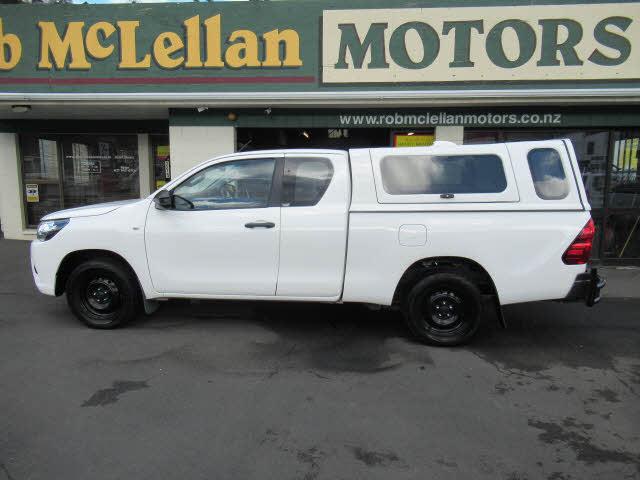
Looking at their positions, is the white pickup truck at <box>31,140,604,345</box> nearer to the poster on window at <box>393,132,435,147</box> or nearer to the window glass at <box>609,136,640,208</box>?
the poster on window at <box>393,132,435,147</box>

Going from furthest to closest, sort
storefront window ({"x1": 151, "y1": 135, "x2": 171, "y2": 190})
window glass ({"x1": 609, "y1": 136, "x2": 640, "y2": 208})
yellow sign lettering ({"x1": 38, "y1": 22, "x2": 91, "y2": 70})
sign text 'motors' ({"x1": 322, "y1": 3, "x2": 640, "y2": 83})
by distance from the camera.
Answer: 1. storefront window ({"x1": 151, "y1": 135, "x2": 171, "y2": 190})
2. yellow sign lettering ({"x1": 38, "y1": 22, "x2": 91, "y2": 70})
3. window glass ({"x1": 609, "y1": 136, "x2": 640, "y2": 208})
4. sign text 'motors' ({"x1": 322, "y1": 3, "x2": 640, "y2": 83})

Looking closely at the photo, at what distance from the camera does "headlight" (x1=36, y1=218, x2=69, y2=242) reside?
197 inches

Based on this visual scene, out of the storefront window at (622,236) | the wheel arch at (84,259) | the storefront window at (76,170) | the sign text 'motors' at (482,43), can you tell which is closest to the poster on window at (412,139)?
the sign text 'motors' at (482,43)

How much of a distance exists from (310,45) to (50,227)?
584cm

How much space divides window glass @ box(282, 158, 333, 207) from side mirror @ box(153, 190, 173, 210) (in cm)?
117

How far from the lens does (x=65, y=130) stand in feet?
34.2

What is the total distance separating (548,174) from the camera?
446 cm

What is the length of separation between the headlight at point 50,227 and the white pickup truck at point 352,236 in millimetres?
14

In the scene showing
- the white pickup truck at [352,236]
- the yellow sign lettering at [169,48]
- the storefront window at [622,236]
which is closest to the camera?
the white pickup truck at [352,236]

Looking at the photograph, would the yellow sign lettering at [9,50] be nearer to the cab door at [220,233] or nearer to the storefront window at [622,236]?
the cab door at [220,233]

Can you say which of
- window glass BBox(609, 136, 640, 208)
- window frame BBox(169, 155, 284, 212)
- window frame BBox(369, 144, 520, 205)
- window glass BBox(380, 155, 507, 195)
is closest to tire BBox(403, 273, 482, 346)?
window frame BBox(369, 144, 520, 205)

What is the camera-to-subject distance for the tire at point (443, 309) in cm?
457

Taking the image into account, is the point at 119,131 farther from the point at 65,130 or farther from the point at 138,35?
the point at 138,35

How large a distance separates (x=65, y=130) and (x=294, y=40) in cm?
560
